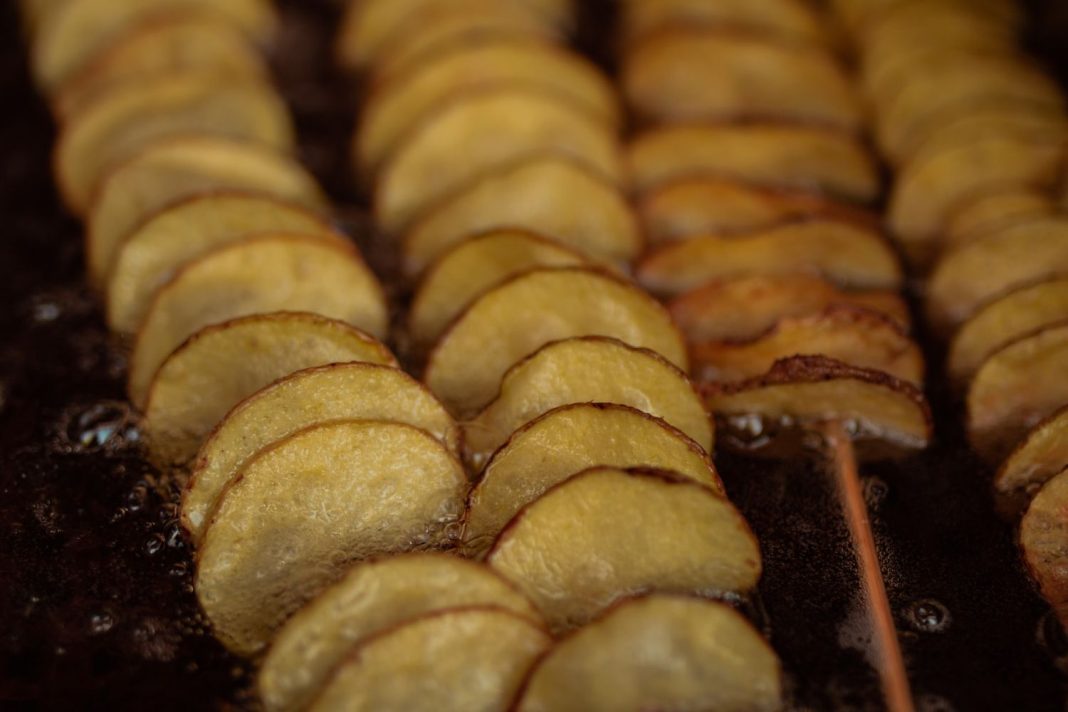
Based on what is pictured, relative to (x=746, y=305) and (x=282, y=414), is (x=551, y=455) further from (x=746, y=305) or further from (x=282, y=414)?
(x=746, y=305)

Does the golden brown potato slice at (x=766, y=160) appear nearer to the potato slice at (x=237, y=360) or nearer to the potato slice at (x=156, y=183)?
the potato slice at (x=156, y=183)

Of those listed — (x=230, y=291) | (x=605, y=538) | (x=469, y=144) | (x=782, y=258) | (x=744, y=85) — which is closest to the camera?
(x=605, y=538)

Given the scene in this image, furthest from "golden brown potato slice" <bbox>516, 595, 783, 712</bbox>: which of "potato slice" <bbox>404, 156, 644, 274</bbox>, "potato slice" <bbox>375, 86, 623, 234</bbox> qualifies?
"potato slice" <bbox>375, 86, 623, 234</bbox>

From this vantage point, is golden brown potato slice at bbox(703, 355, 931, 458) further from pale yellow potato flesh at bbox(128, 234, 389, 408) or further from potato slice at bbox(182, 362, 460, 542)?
pale yellow potato flesh at bbox(128, 234, 389, 408)

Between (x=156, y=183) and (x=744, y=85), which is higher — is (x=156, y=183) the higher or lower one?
the lower one

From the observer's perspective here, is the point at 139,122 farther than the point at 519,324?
Yes

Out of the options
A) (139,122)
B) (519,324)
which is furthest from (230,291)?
(139,122)

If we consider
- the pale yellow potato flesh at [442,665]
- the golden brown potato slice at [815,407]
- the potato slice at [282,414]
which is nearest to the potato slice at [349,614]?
the pale yellow potato flesh at [442,665]
